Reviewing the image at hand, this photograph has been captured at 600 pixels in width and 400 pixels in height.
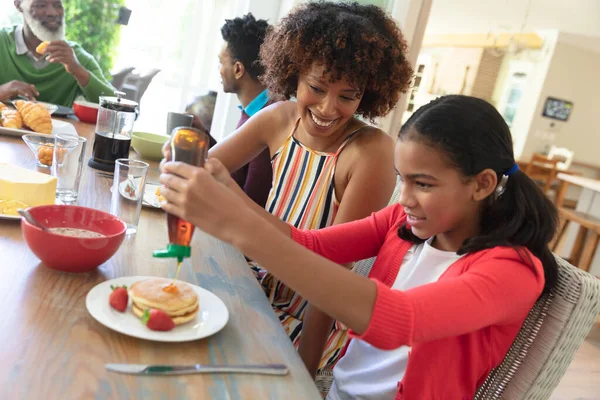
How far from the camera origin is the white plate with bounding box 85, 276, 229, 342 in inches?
30.5

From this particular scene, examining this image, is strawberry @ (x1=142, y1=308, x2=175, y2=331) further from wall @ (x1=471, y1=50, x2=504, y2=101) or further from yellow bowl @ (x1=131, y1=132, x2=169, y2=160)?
wall @ (x1=471, y1=50, x2=504, y2=101)

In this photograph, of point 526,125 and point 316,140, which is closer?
point 316,140

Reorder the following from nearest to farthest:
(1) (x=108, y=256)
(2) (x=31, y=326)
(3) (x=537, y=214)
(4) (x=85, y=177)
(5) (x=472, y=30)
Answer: (2) (x=31, y=326), (1) (x=108, y=256), (3) (x=537, y=214), (4) (x=85, y=177), (5) (x=472, y=30)

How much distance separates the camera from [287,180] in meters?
1.67

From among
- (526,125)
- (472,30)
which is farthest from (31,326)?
(472,30)

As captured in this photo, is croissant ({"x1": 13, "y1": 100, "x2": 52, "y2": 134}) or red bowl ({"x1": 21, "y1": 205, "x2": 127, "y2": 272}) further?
croissant ({"x1": 13, "y1": 100, "x2": 52, "y2": 134})

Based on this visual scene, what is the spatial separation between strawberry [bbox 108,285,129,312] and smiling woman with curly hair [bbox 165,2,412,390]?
1.89 ft

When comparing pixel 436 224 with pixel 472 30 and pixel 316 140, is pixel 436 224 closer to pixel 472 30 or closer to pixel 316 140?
pixel 316 140

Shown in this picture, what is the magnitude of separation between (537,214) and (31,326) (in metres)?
0.90

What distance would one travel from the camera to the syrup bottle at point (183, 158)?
762 millimetres

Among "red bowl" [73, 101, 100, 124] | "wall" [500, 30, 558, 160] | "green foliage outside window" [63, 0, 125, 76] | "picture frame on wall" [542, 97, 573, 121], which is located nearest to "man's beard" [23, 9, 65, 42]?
"red bowl" [73, 101, 100, 124]

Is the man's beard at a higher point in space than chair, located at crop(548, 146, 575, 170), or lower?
higher

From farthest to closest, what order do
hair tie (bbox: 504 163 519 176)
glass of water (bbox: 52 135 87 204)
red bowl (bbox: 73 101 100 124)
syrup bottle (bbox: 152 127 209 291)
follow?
1. red bowl (bbox: 73 101 100 124)
2. glass of water (bbox: 52 135 87 204)
3. hair tie (bbox: 504 163 519 176)
4. syrup bottle (bbox: 152 127 209 291)

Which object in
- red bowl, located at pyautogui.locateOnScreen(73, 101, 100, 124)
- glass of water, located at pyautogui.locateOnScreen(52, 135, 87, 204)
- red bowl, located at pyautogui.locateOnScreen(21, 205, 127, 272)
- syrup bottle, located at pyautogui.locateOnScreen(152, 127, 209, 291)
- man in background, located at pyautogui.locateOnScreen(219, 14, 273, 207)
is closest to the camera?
syrup bottle, located at pyautogui.locateOnScreen(152, 127, 209, 291)
